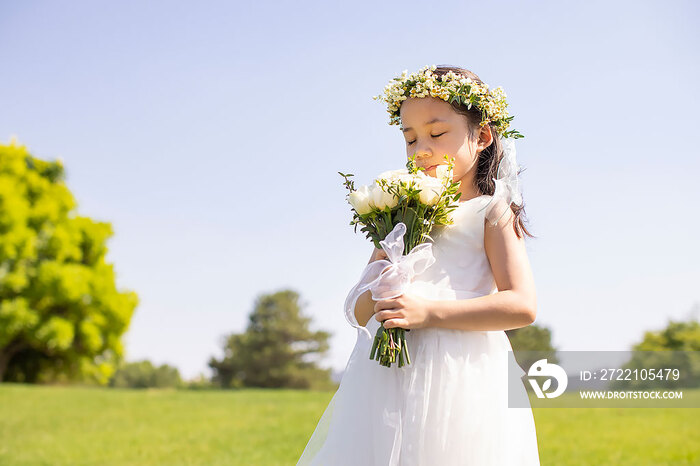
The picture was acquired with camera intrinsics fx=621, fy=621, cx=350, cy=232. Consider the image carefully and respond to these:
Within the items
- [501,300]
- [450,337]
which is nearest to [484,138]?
[501,300]

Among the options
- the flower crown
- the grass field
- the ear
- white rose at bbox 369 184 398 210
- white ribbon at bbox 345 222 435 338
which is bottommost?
the grass field

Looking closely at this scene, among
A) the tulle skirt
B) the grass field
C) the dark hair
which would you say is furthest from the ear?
the grass field

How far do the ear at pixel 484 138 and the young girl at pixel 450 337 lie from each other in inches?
3.3

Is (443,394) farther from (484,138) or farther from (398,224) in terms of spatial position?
(484,138)

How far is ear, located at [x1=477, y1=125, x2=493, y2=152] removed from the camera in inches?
111

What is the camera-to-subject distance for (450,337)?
2.39 metres

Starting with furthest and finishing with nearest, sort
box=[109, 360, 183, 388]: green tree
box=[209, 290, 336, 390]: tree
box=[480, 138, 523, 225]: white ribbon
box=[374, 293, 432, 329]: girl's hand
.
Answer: box=[109, 360, 183, 388]: green tree
box=[209, 290, 336, 390]: tree
box=[480, 138, 523, 225]: white ribbon
box=[374, 293, 432, 329]: girl's hand

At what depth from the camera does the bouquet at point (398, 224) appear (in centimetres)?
234

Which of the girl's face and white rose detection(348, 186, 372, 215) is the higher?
the girl's face

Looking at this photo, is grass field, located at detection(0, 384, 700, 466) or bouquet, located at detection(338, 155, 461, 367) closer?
bouquet, located at detection(338, 155, 461, 367)

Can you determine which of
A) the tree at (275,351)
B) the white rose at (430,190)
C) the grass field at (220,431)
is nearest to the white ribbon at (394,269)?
the white rose at (430,190)

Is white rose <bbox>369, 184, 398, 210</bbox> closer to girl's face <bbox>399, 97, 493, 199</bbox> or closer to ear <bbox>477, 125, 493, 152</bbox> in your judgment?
girl's face <bbox>399, 97, 493, 199</bbox>

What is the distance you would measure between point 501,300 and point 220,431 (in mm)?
9040

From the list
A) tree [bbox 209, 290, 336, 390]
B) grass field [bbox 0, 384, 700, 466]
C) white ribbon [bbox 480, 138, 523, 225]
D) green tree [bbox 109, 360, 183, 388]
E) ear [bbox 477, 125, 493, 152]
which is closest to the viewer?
white ribbon [bbox 480, 138, 523, 225]
